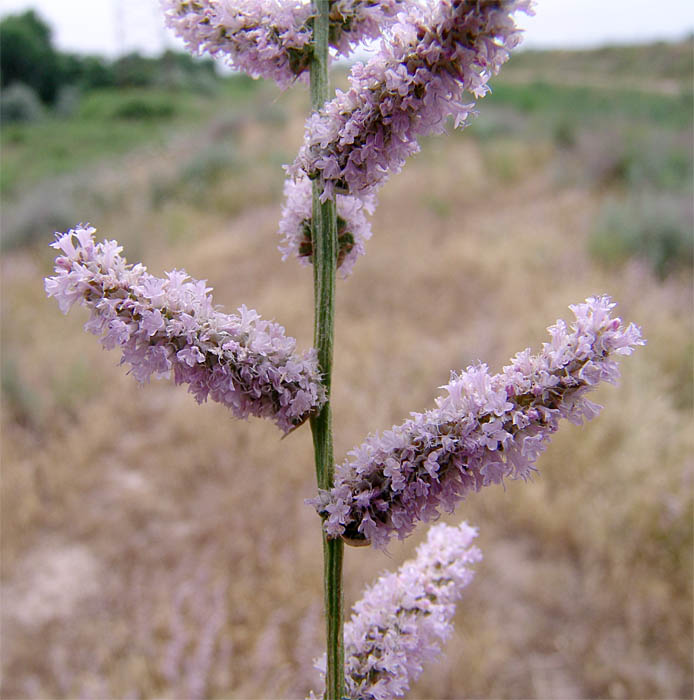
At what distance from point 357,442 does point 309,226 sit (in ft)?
13.8

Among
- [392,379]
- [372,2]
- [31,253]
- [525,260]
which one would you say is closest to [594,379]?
[372,2]

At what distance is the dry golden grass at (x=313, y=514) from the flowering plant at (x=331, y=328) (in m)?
3.15

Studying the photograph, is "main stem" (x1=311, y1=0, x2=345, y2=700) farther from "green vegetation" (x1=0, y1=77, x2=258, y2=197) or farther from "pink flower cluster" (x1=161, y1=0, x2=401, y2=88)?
"green vegetation" (x1=0, y1=77, x2=258, y2=197)

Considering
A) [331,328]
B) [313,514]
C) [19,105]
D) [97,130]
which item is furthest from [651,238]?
[97,130]

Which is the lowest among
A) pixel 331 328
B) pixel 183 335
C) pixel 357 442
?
pixel 183 335

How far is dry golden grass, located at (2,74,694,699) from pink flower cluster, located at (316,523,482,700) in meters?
2.69

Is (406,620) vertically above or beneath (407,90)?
beneath

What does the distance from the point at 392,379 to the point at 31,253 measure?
8.01 meters

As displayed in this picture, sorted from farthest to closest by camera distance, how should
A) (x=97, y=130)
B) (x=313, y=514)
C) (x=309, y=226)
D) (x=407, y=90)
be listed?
(x=97, y=130) → (x=313, y=514) → (x=309, y=226) → (x=407, y=90)

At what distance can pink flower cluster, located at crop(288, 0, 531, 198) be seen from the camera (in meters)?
0.75

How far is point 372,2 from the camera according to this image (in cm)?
108

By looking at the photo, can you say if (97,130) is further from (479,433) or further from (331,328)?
(479,433)

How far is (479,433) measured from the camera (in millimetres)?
890

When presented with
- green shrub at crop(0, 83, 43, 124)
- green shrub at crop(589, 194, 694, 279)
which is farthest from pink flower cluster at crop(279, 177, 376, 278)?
green shrub at crop(0, 83, 43, 124)
